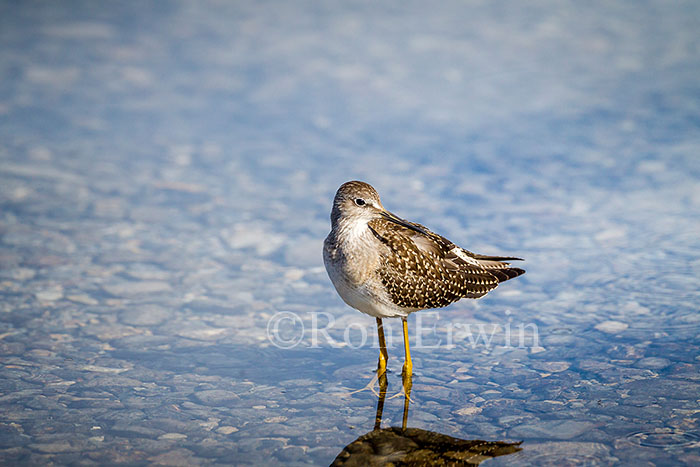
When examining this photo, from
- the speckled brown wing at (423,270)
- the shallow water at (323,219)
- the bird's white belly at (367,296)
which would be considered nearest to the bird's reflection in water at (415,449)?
the shallow water at (323,219)

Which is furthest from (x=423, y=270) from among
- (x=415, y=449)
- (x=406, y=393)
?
(x=415, y=449)

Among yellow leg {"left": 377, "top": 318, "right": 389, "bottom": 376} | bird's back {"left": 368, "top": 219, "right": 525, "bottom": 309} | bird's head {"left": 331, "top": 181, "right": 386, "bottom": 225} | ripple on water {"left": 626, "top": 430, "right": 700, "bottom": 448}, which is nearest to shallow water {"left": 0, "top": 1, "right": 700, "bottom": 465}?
ripple on water {"left": 626, "top": 430, "right": 700, "bottom": 448}

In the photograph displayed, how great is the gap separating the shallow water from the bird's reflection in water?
0.09 meters

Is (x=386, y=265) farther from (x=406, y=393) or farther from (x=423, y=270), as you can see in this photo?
(x=406, y=393)

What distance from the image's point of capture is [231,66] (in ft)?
50.4

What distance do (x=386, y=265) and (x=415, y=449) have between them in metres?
1.69

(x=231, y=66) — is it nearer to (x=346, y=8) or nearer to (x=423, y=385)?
(x=346, y=8)

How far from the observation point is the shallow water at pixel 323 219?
6.52m

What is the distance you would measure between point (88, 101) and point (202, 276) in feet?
21.8

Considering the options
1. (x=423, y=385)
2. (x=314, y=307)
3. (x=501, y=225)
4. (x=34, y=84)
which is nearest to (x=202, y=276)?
(x=314, y=307)

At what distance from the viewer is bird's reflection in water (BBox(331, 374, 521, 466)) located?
589cm

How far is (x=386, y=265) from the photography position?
6.92 meters

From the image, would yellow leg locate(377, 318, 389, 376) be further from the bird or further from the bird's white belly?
the bird's white belly

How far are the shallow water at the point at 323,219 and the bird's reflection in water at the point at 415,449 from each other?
9 centimetres
